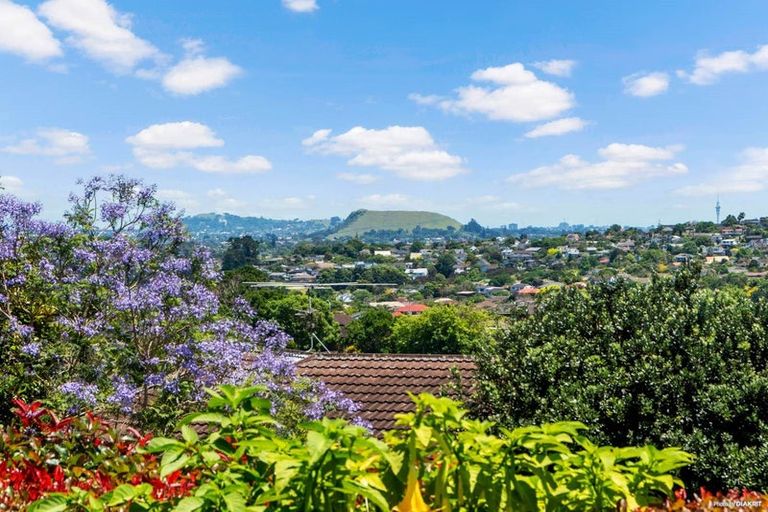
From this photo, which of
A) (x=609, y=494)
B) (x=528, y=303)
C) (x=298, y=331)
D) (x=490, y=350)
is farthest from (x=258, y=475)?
(x=298, y=331)

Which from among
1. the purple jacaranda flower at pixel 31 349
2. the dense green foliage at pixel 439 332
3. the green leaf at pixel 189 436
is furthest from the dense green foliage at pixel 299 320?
the green leaf at pixel 189 436

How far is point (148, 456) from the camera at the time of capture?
3264mm

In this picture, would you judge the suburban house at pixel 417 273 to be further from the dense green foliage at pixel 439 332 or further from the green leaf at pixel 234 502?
the green leaf at pixel 234 502

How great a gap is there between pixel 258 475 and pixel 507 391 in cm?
668

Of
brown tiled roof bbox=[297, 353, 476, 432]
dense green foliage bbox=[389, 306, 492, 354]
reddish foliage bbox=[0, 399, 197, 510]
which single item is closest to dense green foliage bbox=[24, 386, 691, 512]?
reddish foliage bbox=[0, 399, 197, 510]

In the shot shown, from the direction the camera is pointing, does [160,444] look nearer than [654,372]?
Yes

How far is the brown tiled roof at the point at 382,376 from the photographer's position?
1177 centimetres

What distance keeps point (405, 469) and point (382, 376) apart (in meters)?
10.6

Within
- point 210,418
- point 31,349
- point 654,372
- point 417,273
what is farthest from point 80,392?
point 417,273

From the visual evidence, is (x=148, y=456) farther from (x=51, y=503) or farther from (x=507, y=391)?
(x=507, y=391)

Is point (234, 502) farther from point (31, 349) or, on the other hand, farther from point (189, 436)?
point (31, 349)

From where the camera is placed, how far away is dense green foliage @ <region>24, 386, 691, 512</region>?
2021 mm

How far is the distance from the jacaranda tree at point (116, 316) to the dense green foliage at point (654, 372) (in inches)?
108

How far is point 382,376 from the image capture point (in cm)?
1280
